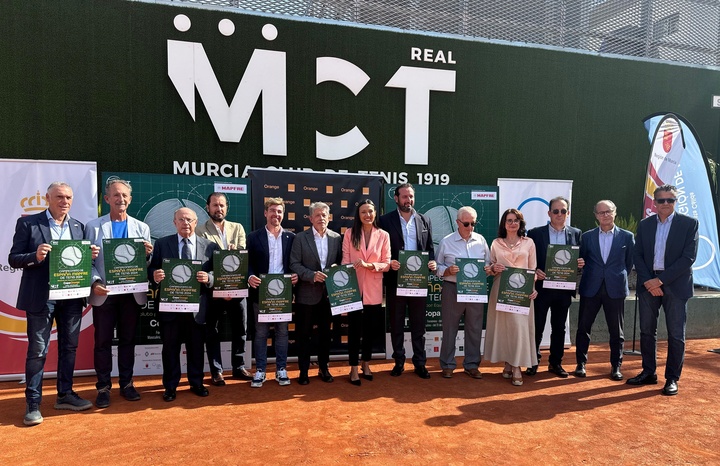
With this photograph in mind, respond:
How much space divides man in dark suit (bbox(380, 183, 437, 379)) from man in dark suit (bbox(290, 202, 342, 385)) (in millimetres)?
594

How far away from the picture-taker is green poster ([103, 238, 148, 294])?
12.2 ft

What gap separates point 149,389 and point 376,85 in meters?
4.52

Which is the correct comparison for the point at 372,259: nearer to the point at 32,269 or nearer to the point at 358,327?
the point at 358,327

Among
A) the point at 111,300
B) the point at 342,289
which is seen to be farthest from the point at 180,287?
the point at 342,289

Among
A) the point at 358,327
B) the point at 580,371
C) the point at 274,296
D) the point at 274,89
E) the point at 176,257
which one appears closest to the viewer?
the point at 176,257

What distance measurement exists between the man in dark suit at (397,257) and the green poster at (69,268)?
265 cm

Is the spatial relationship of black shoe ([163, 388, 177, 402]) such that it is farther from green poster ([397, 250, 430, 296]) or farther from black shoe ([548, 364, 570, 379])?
black shoe ([548, 364, 570, 379])

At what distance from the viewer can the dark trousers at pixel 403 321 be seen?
4.75 metres

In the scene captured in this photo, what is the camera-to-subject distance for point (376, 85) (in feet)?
20.7

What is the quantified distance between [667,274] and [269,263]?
374cm

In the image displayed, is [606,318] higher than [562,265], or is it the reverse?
[562,265]

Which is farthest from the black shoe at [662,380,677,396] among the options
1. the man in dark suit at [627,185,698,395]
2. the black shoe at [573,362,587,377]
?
the black shoe at [573,362,587,377]

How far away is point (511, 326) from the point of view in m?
4.71

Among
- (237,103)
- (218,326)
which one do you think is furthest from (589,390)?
(237,103)
